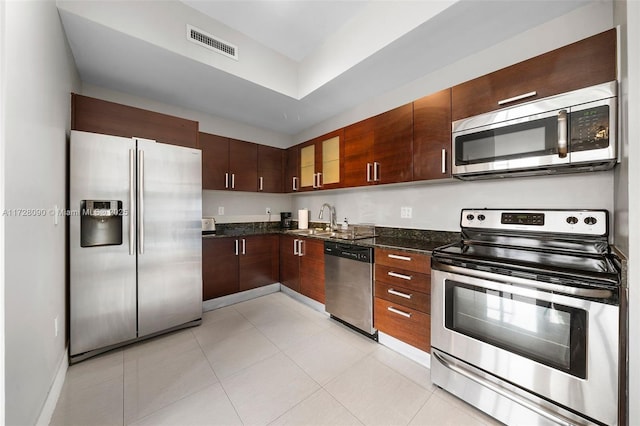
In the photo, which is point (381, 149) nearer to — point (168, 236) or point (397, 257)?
point (397, 257)

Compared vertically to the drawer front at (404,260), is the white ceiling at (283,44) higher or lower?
higher

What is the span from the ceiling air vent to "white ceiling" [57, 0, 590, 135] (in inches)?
1.9

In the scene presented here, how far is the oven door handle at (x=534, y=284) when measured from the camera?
1067 millimetres

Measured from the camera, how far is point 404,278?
190cm

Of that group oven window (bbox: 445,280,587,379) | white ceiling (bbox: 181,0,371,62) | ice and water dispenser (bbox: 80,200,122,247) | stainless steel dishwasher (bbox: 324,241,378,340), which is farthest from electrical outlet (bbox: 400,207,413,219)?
ice and water dispenser (bbox: 80,200,122,247)

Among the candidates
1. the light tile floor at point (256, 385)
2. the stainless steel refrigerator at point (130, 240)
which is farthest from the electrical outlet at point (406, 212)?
the stainless steel refrigerator at point (130, 240)

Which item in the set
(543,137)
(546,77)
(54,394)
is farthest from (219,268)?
(546,77)

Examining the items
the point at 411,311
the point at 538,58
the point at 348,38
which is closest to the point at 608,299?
the point at 411,311

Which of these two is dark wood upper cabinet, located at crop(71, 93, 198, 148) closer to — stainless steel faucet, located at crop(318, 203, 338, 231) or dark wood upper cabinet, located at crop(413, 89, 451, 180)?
stainless steel faucet, located at crop(318, 203, 338, 231)

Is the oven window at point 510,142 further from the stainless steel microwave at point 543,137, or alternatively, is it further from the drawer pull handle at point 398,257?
the drawer pull handle at point 398,257

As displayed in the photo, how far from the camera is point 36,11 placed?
4.12ft

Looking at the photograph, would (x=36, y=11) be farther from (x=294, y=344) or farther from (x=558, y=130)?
(x=558, y=130)

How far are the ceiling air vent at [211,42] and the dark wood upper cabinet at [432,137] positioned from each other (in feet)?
5.95

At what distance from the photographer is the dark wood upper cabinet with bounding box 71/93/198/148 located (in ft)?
6.81
